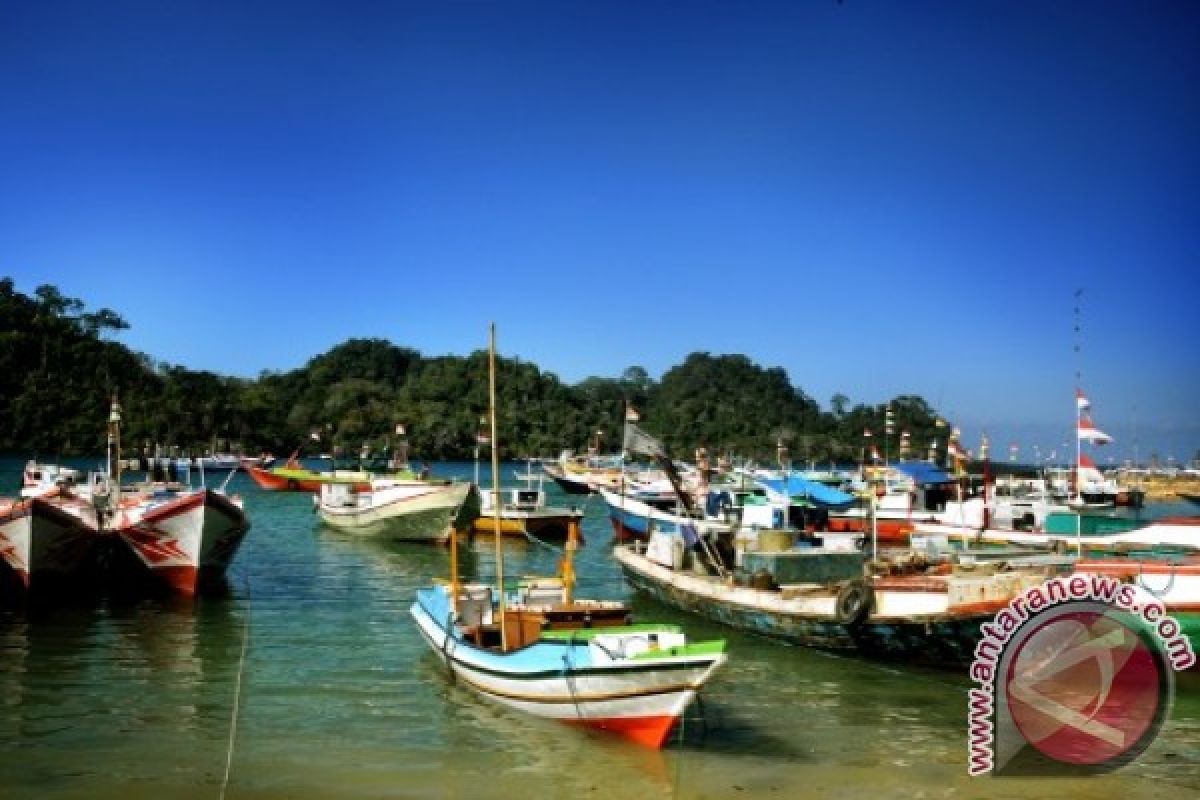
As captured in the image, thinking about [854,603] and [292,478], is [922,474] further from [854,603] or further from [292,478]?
[292,478]

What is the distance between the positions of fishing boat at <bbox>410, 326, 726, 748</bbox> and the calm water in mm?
449

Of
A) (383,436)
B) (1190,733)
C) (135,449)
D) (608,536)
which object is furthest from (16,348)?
(1190,733)

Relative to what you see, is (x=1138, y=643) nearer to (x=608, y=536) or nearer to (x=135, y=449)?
(x=608, y=536)

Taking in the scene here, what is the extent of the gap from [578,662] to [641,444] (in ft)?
40.8

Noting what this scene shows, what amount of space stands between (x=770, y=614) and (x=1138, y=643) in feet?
20.5

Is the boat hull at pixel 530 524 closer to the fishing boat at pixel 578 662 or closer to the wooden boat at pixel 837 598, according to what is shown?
the wooden boat at pixel 837 598

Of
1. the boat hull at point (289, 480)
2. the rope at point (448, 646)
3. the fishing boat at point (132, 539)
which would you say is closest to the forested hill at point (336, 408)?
the boat hull at point (289, 480)

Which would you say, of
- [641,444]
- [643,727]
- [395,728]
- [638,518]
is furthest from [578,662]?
A: [638,518]

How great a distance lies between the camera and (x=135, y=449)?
109 meters

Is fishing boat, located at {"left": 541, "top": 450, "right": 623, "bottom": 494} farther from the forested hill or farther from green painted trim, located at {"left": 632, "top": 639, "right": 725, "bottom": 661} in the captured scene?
green painted trim, located at {"left": 632, "top": 639, "right": 725, "bottom": 661}

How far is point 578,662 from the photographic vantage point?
12.0 m

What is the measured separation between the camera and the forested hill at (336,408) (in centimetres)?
10806

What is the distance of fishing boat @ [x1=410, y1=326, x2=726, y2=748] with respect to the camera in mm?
11461

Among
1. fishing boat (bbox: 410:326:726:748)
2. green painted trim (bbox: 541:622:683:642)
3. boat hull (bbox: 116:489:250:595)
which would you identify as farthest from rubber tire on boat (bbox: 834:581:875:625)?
boat hull (bbox: 116:489:250:595)
